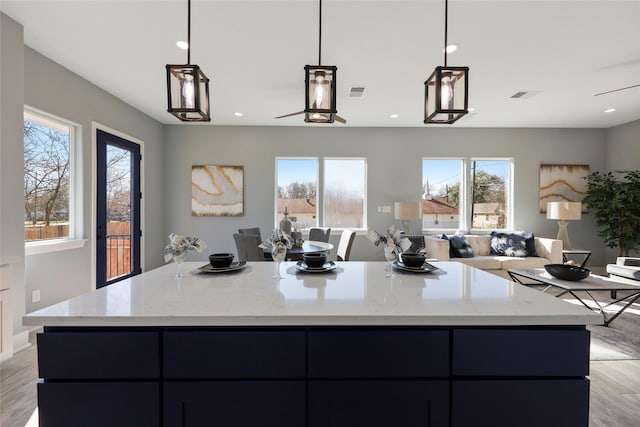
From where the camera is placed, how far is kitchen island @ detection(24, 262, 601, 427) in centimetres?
100

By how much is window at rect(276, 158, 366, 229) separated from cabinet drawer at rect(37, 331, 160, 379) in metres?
4.36

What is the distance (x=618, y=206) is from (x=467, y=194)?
7.19 feet

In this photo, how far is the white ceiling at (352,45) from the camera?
2195mm

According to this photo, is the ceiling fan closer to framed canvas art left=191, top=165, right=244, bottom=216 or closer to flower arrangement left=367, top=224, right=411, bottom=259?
flower arrangement left=367, top=224, right=411, bottom=259

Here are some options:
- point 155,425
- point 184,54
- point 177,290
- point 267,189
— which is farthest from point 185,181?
point 155,425

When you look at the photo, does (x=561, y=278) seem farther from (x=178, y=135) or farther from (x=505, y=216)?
(x=178, y=135)

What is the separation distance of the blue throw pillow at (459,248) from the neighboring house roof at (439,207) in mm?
838

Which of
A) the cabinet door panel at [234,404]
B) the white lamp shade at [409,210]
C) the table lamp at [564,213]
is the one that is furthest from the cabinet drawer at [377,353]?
the table lamp at [564,213]

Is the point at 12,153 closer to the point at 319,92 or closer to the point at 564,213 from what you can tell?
the point at 319,92

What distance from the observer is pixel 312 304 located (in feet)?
3.58

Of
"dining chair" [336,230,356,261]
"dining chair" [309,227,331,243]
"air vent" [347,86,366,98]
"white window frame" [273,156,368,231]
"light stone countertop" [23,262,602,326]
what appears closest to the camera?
"light stone countertop" [23,262,602,326]

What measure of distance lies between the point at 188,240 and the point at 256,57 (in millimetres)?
2161

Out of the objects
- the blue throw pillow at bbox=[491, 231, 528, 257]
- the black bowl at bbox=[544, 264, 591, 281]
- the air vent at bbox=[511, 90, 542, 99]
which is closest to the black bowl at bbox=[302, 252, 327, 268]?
the black bowl at bbox=[544, 264, 591, 281]

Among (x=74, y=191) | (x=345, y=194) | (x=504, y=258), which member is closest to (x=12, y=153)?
(x=74, y=191)
